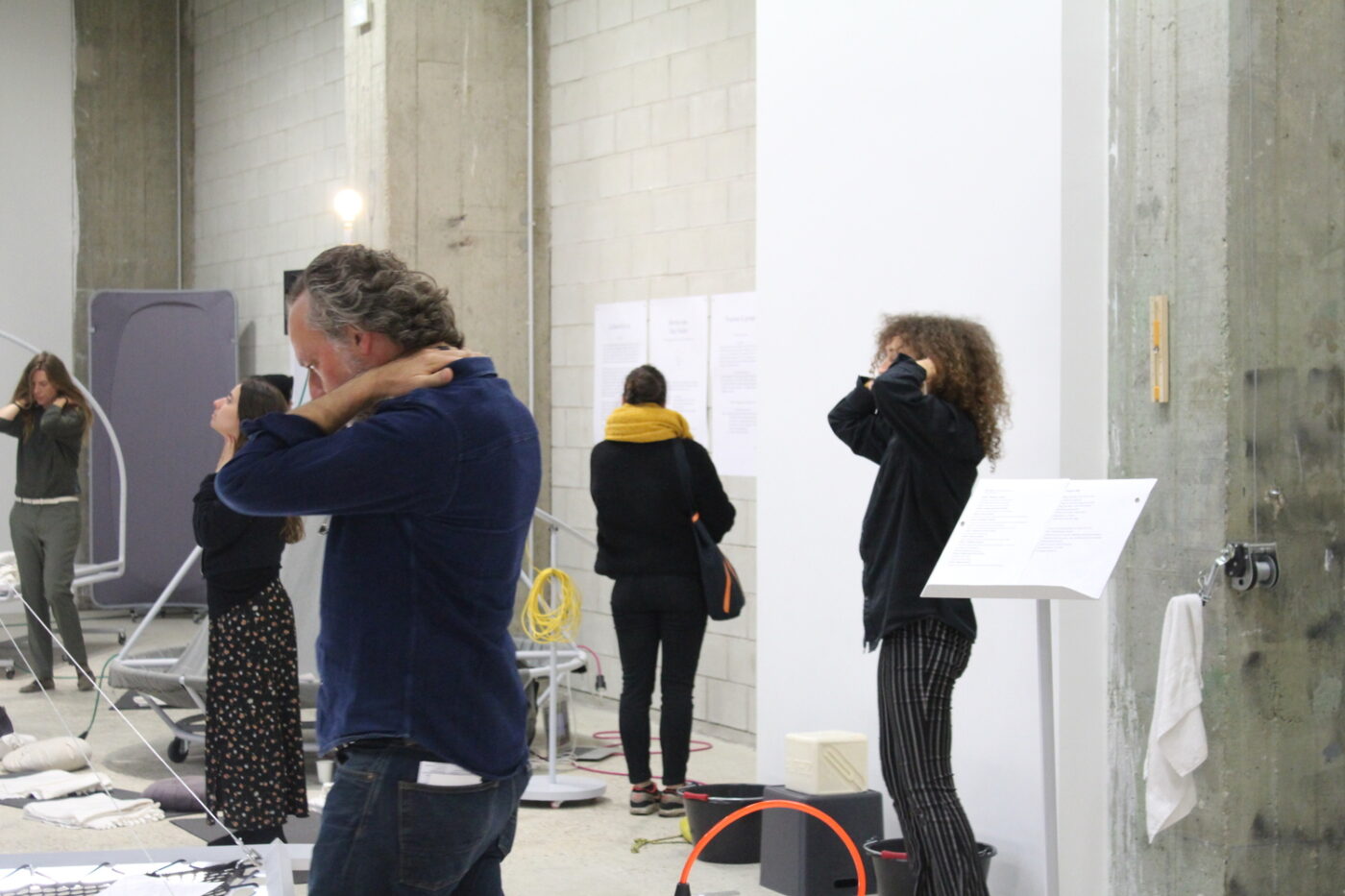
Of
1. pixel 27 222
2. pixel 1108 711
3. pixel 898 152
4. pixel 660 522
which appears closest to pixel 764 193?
pixel 898 152

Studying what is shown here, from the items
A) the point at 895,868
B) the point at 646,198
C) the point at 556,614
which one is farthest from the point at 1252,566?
the point at 646,198

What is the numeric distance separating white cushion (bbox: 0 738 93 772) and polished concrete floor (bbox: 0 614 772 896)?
0.13 meters

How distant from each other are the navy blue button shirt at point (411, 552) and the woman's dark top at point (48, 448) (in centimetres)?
553

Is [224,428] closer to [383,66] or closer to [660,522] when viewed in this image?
[660,522]

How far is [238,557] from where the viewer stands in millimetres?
3861

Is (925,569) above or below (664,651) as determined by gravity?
above

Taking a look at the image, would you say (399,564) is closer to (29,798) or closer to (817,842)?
(817,842)

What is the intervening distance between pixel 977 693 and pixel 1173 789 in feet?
3.00

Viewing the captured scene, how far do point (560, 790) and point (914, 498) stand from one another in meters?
2.30

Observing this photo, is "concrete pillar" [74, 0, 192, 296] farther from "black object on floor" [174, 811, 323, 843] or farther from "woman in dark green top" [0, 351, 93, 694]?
"black object on floor" [174, 811, 323, 843]

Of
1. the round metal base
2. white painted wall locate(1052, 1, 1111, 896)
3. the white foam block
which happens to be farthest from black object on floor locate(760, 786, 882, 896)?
the round metal base

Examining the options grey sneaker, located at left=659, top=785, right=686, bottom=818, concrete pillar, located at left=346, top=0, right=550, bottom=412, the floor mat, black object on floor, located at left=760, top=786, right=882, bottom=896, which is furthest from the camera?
concrete pillar, located at left=346, top=0, right=550, bottom=412

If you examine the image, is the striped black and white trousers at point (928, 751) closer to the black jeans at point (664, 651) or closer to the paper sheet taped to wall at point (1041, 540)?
the paper sheet taped to wall at point (1041, 540)

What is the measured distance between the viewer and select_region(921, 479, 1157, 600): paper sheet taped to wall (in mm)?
2650
